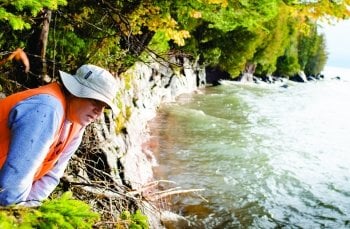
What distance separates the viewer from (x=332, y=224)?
10641 mm

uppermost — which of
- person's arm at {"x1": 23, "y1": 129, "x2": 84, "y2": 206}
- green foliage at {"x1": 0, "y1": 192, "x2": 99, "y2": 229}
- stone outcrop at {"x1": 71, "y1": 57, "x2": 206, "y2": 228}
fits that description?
green foliage at {"x1": 0, "y1": 192, "x2": 99, "y2": 229}

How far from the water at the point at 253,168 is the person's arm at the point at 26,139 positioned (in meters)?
7.00

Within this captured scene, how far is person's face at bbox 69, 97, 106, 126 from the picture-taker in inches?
113

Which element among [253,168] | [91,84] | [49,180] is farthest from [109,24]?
[253,168]

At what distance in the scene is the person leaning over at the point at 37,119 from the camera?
98.9 inches

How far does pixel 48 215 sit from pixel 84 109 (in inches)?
43.7

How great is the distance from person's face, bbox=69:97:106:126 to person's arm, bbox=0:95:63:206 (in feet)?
0.71

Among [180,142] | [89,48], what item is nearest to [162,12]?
[89,48]

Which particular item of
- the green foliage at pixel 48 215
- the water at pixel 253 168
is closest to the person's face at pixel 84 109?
the green foliage at pixel 48 215

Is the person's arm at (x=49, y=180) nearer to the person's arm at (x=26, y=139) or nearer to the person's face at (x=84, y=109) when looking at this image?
the person's face at (x=84, y=109)

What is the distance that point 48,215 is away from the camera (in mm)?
1935

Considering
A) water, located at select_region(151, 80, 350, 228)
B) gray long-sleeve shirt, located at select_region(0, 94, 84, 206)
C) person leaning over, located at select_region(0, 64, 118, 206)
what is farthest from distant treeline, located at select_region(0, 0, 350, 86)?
water, located at select_region(151, 80, 350, 228)

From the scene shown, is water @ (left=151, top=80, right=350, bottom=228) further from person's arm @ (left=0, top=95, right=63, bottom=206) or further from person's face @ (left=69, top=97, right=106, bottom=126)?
person's arm @ (left=0, top=95, right=63, bottom=206)

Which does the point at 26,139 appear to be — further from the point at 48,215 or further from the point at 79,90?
the point at 48,215
